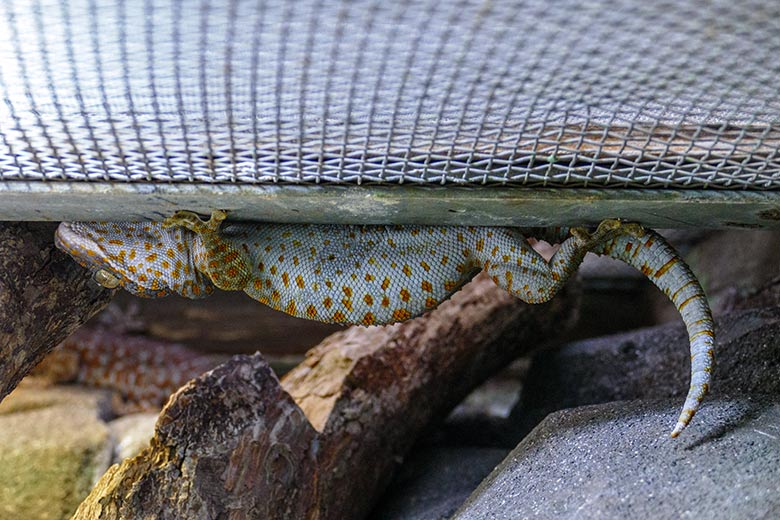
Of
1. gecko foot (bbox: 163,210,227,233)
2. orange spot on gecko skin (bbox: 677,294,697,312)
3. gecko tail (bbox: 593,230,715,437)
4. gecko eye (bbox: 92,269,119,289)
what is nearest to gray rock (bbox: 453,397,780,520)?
gecko tail (bbox: 593,230,715,437)

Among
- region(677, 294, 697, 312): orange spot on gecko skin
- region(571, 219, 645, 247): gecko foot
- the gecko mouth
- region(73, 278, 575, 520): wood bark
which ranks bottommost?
region(73, 278, 575, 520): wood bark

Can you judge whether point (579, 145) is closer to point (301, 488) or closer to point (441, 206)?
point (441, 206)

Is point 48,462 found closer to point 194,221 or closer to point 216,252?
point 216,252

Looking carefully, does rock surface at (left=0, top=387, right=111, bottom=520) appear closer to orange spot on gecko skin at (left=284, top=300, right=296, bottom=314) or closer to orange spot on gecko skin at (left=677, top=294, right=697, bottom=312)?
orange spot on gecko skin at (left=284, top=300, right=296, bottom=314)

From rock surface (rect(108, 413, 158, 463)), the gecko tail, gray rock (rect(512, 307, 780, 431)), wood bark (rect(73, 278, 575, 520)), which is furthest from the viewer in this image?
→ rock surface (rect(108, 413, 158, 463))

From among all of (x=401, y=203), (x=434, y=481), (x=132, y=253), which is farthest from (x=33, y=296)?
(x=434, y=481)

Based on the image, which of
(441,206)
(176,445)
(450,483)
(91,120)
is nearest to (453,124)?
(441,206)
